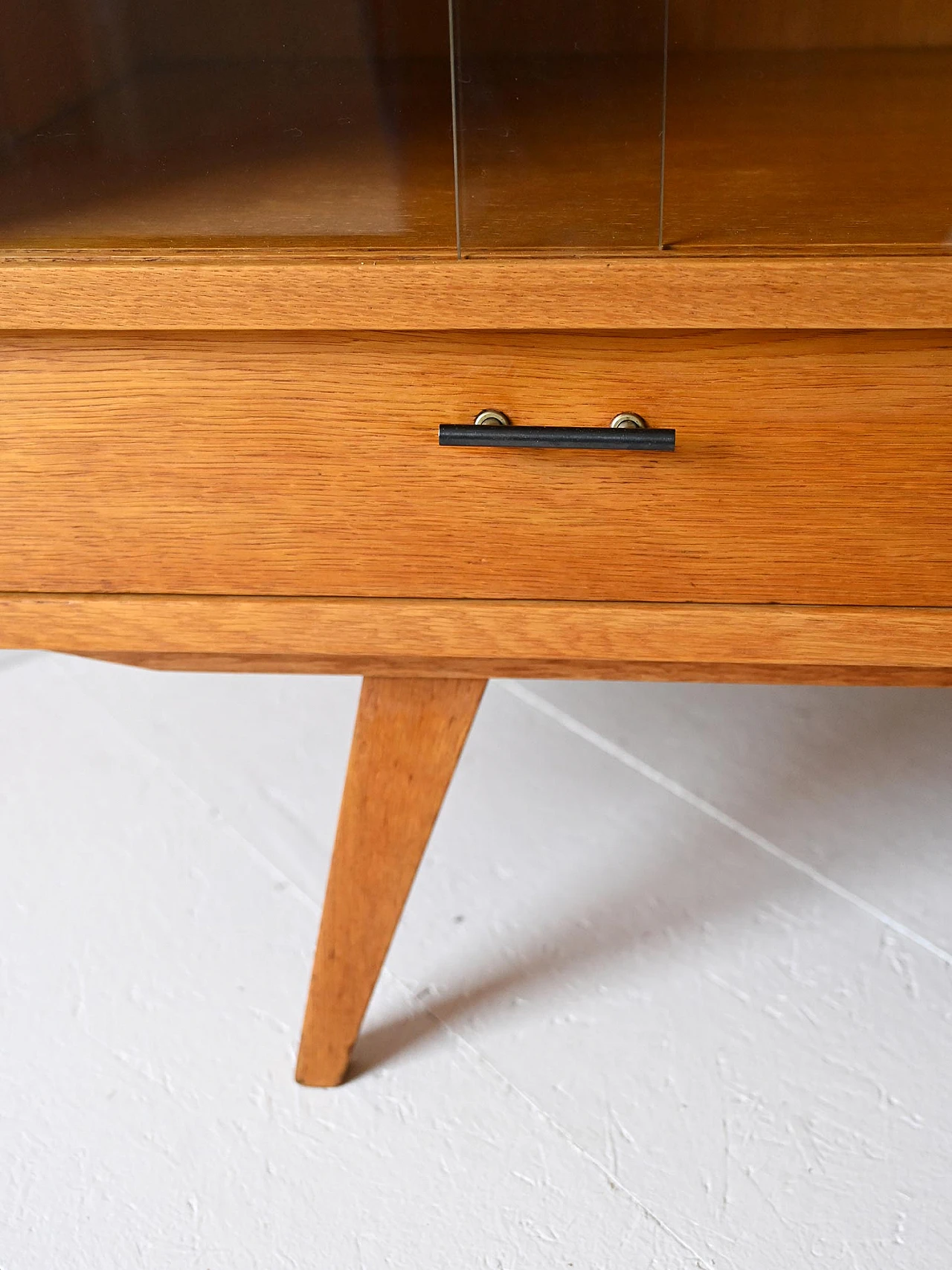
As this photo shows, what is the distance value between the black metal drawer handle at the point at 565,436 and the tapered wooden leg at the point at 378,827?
0.52ft

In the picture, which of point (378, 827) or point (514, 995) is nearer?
point (378, 827)

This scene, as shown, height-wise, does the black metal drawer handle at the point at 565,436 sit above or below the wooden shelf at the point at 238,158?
below

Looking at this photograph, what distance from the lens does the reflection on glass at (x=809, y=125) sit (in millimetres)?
563

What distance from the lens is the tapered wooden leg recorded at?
2.30ft

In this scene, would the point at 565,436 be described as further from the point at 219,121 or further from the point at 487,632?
the point at 219,121

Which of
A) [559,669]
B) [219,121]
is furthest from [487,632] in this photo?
[219,121]

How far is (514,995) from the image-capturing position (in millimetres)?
871

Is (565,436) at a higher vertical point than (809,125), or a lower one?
lower

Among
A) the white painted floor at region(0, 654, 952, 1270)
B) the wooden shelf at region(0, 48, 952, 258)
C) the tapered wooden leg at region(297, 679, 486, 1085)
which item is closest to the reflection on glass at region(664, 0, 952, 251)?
the wooden shelf at region(0, 48, 952, 258)

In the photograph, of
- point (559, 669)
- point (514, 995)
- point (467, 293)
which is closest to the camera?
point (467, 293)

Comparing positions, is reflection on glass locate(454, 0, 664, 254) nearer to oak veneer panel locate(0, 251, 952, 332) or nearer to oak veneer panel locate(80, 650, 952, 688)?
oak veneer panel locate(0, 251, 952, 332)

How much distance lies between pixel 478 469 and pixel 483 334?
63mm

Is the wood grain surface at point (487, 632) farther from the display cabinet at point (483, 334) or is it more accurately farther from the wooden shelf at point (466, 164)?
the wooden shelf at point (466, 164)

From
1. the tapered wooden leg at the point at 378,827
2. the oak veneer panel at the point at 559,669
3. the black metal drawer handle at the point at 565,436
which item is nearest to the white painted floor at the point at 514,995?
the tapered wooden leg at the point at 378,827
